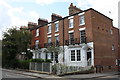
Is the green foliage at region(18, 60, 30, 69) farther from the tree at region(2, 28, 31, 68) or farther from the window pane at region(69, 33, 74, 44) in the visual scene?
the window pane at region(69, 33, 74, 44)

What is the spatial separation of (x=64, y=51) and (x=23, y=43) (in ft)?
23.7

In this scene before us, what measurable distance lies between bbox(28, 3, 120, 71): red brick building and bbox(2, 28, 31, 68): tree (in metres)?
5.02

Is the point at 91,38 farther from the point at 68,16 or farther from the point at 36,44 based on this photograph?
the point at 36,44

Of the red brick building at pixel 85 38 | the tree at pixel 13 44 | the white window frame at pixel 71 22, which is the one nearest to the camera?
the red brick building at pixel 85 38

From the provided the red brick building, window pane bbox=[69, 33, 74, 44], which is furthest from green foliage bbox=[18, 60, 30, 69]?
window pane bbox=[69, 33, 74, 44]

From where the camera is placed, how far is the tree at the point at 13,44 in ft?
82.6

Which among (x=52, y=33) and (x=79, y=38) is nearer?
(x=79, y=38)

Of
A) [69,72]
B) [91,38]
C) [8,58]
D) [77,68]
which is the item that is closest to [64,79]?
[69,72]

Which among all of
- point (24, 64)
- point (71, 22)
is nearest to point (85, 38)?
point (71, 22)

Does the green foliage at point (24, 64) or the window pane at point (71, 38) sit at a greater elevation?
the window pane at point (71, 38)

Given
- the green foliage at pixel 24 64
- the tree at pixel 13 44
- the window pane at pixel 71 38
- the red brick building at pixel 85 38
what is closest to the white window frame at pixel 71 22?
the red brick building at pixel 85 38

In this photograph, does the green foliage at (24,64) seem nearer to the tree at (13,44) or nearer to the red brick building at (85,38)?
the tree at (13,44)

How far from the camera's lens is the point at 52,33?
28.7 m

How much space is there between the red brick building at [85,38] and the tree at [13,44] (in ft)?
16.5
